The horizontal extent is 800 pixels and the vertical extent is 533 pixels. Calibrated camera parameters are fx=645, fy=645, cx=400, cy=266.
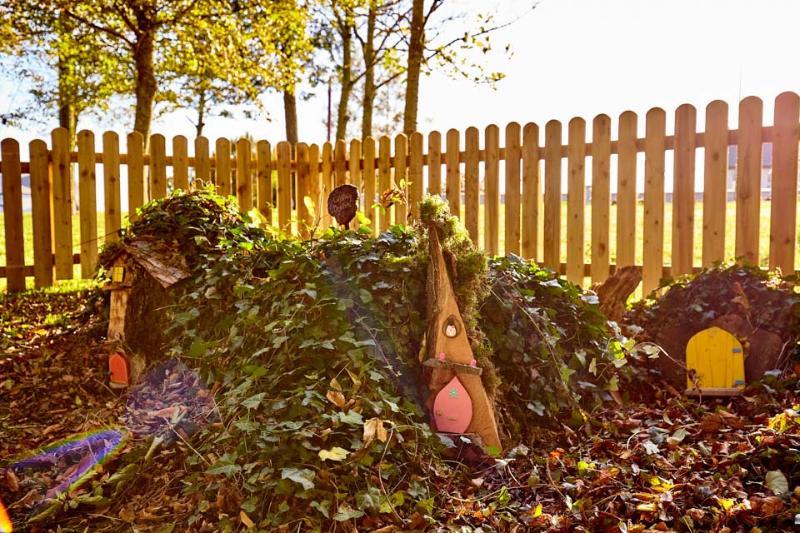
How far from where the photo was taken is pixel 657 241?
625 centimetres

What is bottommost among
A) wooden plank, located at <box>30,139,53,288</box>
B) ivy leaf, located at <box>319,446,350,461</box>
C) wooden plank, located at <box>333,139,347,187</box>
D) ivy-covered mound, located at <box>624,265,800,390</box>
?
ivy leaf, located at <box>319,446,350,461</box>

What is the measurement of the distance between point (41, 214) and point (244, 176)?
2.50m

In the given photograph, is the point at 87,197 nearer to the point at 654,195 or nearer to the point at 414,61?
the point at 414,61

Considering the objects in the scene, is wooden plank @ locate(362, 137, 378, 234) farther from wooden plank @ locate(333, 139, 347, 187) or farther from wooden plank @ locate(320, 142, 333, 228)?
wooden plank @ locate(320, 142, 333, 228)

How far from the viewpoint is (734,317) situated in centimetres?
398

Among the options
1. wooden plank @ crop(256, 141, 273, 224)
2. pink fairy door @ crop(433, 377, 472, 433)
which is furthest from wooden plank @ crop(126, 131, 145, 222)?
pink fairy door @ crop(433, 377, 472, 433)

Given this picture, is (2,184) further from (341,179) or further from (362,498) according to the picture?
(362,498)

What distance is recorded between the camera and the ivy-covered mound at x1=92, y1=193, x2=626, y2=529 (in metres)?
2.39

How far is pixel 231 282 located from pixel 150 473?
1.24 metres

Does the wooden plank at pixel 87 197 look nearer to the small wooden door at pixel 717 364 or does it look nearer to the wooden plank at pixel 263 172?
the wooden plank at pixel 263 172

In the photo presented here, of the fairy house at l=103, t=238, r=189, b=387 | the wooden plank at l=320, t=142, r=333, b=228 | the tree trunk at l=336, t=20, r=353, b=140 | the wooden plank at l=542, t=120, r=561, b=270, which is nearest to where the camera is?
the fairy house at l=103, t=238, r=189, b=387

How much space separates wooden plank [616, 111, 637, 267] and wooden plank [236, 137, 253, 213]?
4684 mm

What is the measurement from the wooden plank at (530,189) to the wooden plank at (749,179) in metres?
1.89

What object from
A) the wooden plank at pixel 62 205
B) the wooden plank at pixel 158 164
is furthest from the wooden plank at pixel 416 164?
the wooden plank at pixel 62 205
